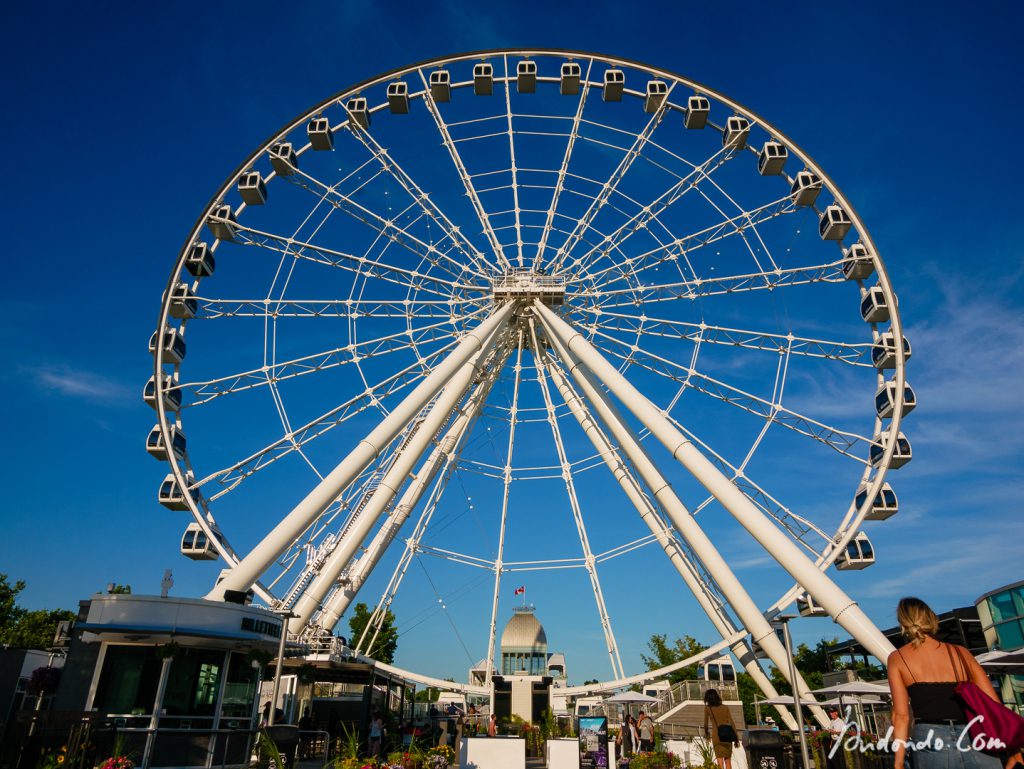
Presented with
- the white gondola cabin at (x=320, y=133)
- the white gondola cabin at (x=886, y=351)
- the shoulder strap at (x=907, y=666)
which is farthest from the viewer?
the white gondola cabin at (x=320, y=133)

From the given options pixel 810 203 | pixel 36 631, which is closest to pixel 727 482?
pixel 810 203

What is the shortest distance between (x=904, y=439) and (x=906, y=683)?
19.3 meters

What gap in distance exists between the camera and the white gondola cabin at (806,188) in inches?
859

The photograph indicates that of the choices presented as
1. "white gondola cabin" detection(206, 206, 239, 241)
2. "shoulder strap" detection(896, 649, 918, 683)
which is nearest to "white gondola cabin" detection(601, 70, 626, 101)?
"white gondola cabin" detection(206, 206, 239, 241)

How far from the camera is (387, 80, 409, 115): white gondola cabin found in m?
24.2

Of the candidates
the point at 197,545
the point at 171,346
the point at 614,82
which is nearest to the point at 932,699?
the point at 197,545

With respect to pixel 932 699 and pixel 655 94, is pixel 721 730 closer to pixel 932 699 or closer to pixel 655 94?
pixel 932 699

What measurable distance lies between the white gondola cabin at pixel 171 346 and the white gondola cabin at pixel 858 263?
2074cm

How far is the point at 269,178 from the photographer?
23578 millimetres

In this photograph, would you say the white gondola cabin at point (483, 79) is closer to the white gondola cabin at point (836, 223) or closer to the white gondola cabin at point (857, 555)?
the white gondola cabin at point (836, 223)

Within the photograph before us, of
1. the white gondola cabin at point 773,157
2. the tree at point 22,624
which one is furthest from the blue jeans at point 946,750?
the tree at point 22,624

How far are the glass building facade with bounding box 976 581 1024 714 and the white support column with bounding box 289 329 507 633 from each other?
18.0 meters

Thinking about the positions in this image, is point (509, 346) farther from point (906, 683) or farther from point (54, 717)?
point (906, 683)

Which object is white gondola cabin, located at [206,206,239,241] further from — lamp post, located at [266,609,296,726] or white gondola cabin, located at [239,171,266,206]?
lamp post, located at [266,609,296,726]
